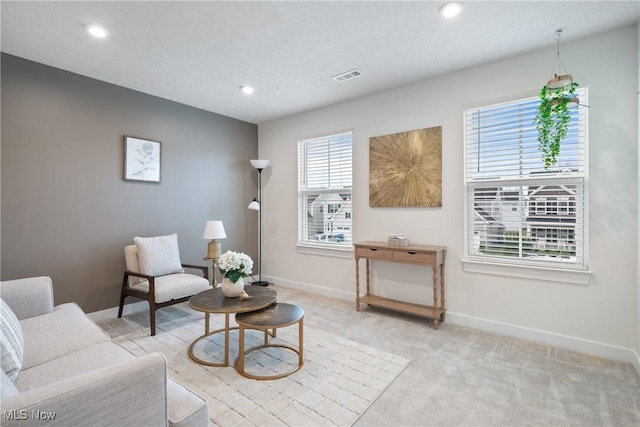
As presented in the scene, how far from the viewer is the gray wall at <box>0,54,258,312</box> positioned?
293 centimetres

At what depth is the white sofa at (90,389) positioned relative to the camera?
94 centimetres

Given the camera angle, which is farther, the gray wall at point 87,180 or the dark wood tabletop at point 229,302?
the gray wall at point 87,180

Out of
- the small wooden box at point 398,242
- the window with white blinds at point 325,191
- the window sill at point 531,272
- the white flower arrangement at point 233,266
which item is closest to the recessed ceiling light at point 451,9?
the window with white blinds at point 325,191

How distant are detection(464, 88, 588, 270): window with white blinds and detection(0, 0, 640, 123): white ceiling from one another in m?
0.63

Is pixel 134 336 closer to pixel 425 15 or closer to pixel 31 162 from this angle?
pixel 31 162

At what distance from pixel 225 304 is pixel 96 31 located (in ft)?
8.05

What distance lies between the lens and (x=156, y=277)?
3.40 meters

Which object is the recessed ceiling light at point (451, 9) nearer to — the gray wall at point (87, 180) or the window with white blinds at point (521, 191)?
the window with white blinds at point (521, 191)

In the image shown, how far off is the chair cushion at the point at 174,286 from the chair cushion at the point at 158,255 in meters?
0.12

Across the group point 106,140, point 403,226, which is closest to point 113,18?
point 106,140

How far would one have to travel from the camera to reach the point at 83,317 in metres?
2.24

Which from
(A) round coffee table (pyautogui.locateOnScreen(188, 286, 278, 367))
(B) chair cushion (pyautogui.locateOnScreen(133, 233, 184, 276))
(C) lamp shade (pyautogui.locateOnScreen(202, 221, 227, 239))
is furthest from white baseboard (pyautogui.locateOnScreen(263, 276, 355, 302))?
(B) chair cushion (pyautogui.locateOnScreen(133, 233, 184, 276))

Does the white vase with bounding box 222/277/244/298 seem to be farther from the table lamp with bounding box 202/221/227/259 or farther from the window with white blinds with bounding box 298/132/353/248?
the window with white blinds with bounding box 298/132/353/248

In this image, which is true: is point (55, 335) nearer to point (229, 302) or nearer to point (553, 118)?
point (229, 302)
